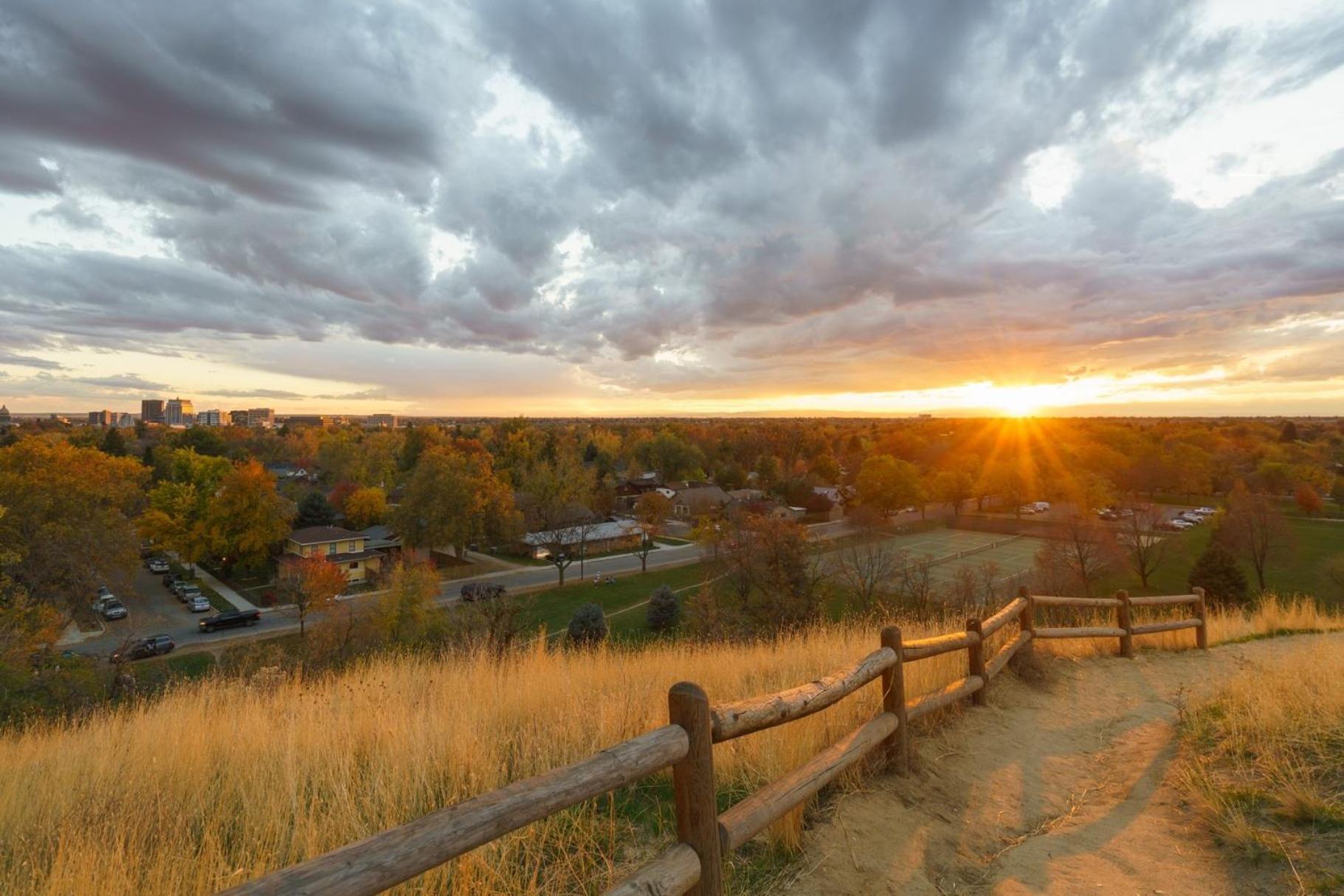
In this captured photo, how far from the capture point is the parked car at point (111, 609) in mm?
31141

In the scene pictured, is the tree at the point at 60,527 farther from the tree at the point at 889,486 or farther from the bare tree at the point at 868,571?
the tree at the point at 889,486

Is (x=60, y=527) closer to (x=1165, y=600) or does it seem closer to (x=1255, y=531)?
(x=1165, y=600)

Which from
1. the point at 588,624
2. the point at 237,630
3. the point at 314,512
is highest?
the point at 314,512

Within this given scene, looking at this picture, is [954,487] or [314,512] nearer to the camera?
[314,512]

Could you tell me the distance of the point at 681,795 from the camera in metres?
3.29

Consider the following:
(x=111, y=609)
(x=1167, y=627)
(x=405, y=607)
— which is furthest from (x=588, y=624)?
(x=111, y=609)

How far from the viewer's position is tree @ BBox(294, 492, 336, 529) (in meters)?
55.6

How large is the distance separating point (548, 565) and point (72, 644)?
2665 centimetres

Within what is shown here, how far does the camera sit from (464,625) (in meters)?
22.6

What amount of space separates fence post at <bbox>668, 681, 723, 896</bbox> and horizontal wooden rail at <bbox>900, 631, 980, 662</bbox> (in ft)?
9.60

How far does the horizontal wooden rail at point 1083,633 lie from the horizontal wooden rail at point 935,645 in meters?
2.97

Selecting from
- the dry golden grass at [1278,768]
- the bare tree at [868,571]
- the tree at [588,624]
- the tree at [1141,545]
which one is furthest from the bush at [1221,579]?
the tree at [588,624]

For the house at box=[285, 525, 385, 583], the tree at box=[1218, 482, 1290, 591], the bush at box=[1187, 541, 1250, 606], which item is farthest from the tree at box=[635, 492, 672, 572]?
the tree at box=[1218, 482, 1290, 591]

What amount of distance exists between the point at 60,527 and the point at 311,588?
373 inches
